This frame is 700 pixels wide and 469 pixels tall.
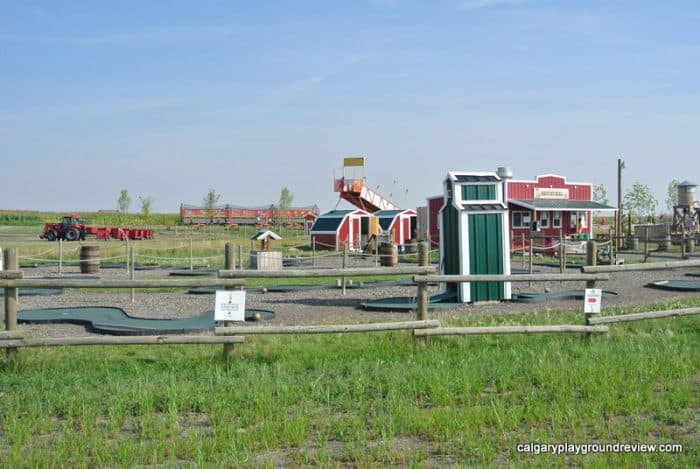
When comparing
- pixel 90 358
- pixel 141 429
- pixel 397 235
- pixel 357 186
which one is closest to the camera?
pixel 141 429

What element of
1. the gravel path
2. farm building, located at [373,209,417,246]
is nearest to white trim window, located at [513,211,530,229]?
farm building, located at [373,209,417,246]

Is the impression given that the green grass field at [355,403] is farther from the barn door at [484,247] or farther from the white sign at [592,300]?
the barn door at [484,247]

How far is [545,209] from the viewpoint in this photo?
37094mm

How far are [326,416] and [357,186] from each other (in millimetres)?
38885

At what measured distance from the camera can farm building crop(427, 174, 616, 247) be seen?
37625mm

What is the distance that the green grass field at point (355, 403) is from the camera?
17.5 ft

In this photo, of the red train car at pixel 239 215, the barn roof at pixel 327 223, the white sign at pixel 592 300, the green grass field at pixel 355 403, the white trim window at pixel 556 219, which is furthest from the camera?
the red train car at pixel 239 215

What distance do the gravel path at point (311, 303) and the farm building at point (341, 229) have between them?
19.4m

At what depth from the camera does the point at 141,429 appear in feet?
19.7

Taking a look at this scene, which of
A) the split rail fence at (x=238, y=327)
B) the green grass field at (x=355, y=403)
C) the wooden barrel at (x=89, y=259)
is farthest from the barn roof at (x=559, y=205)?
the green grass field at (x=355, y=403)

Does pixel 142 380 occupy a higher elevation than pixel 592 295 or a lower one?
lower

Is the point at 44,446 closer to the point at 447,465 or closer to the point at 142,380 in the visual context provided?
the point at 142,380

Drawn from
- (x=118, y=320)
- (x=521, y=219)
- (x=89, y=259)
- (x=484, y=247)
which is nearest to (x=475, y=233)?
(x=484, y=247)

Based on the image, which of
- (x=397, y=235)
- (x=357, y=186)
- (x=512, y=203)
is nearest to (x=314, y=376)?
(x=512, y=203)
